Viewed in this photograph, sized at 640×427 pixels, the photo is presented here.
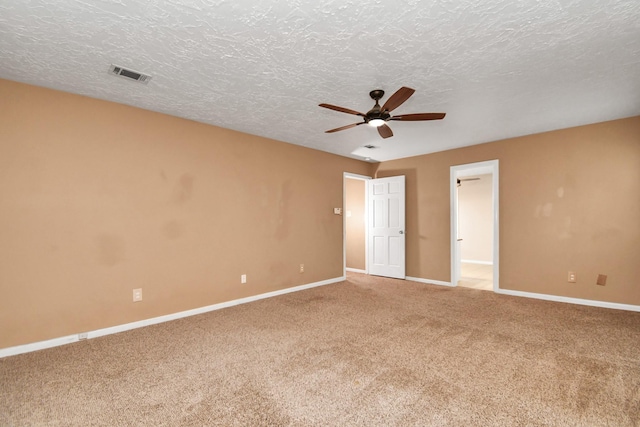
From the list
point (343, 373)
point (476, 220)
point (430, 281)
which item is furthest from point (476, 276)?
point (343, 373)

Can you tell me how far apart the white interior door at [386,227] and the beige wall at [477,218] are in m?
A: 3.47

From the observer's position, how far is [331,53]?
2359mm

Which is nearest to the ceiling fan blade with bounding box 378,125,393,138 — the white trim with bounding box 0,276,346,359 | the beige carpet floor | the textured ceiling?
the textured ceiling

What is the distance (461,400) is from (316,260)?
3.62m

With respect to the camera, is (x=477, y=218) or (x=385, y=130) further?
(x=477, y=218)

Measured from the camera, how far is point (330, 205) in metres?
5.71

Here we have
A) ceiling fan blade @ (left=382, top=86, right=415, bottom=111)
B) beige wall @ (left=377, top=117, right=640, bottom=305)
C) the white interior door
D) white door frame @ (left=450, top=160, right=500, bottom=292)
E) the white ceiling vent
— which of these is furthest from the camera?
the white interior door

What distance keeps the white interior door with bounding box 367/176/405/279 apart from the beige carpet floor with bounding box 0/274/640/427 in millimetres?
2276

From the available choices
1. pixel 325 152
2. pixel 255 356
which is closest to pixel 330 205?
pixel 325 152

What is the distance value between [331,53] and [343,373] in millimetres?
2539

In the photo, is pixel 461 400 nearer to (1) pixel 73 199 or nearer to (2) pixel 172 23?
(2) pixel 172 23

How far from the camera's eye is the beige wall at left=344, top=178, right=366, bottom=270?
6.86 metres

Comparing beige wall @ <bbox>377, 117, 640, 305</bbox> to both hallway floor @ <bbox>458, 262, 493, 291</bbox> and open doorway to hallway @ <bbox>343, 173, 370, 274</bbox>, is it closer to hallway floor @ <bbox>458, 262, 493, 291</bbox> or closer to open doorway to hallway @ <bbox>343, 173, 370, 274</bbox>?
hallway floor @ <bbox>458, 262, 493, 291</bbox>

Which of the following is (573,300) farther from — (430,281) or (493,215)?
(430,281)
